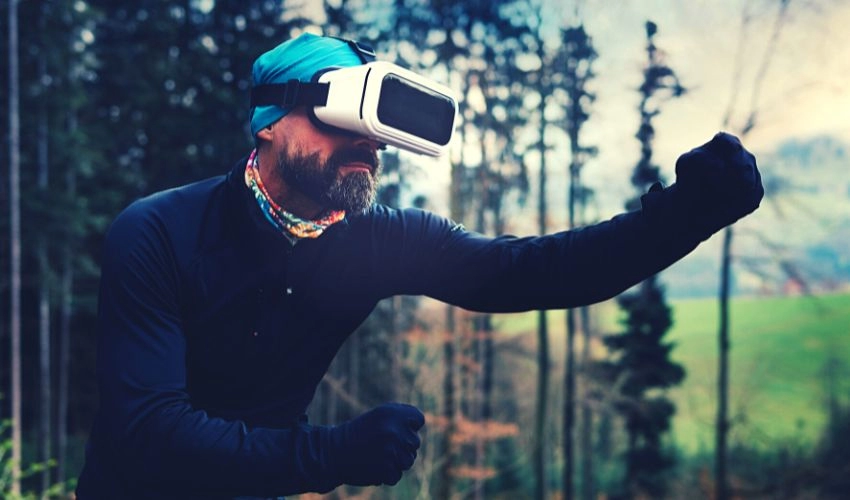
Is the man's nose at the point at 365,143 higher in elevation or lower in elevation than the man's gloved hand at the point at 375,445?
higher

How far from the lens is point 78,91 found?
50.0 feet

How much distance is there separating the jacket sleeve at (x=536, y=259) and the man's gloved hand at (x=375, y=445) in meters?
0.62

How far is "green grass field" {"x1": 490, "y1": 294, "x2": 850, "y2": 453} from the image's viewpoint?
22.9m

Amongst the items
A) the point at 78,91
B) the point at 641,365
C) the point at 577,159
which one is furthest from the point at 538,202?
the point at 78,91

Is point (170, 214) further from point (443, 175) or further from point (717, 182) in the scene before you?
point (443, 175)

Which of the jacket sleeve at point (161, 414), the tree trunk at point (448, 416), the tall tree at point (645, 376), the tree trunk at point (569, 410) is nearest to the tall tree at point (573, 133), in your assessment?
the tree trunk at point (569, 410)

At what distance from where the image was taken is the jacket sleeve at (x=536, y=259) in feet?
5.67

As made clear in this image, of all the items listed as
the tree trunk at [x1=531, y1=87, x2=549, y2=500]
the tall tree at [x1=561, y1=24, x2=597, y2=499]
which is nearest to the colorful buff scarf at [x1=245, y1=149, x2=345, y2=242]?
the tall tree at [x1=561, y1=24, x2=597, y2=499]

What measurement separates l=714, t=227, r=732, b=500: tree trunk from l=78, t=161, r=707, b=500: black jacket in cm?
1358

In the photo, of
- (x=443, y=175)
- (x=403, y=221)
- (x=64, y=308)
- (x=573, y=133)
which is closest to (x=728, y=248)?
(x=573, y=133)

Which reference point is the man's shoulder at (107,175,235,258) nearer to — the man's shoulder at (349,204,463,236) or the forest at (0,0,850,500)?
the man's shoulder at (349,204,463,236)

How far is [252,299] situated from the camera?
1.96 meters

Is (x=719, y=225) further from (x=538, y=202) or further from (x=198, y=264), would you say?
(x=538, y=202)

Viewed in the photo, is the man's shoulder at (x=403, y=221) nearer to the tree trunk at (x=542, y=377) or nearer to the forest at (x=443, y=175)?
the forest at (x=443, y=175)
